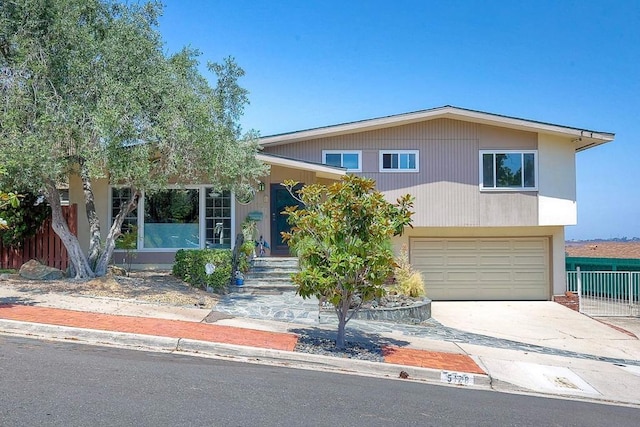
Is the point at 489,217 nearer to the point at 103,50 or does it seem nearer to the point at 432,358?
the point at 432,358

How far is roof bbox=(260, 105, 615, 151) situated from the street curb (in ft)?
31.6

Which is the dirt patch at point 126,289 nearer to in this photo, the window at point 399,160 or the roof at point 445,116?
the roof at point 445,116

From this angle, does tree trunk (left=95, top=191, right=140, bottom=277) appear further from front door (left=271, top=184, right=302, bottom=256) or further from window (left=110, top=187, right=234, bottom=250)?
front door (left=271, top=184, right=302, bottom=256)

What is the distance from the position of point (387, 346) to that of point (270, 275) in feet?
18.5

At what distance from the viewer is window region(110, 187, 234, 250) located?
1573cm

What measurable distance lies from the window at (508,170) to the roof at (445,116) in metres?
0.94

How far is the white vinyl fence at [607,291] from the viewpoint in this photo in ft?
54.7

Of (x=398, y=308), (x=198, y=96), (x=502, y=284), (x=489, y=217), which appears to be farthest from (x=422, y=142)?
(x=198, y=96)

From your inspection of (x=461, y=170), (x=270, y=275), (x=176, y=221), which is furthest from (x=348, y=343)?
(x=461, y=170)

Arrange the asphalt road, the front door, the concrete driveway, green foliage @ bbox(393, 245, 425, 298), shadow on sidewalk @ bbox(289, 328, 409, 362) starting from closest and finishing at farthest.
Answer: the asphalt road
shadow on sidewalk @ bbox(289, 328, 409, 362)
the concrete driveway
green foliage @ bbox(393, 245, 425, 298)
the front door

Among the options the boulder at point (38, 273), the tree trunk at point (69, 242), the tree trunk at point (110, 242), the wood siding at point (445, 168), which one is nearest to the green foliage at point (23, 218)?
the boulder at point (38, 273)

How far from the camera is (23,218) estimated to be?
47.5 ft

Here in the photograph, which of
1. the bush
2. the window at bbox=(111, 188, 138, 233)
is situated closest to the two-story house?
the bush

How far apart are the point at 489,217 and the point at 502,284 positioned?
8.96 ft
